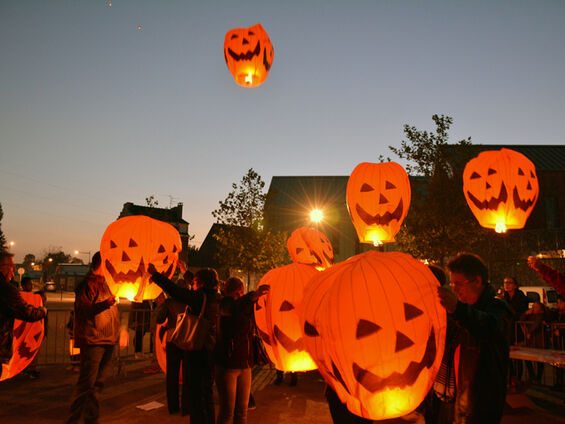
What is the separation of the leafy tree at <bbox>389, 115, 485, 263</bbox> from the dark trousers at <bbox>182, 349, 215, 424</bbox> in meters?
16.8

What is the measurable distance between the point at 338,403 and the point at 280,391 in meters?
4.64

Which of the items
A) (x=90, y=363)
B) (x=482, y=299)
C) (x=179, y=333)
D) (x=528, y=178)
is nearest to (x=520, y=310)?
(x=528, y=178)

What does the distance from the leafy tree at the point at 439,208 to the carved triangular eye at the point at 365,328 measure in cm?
1814

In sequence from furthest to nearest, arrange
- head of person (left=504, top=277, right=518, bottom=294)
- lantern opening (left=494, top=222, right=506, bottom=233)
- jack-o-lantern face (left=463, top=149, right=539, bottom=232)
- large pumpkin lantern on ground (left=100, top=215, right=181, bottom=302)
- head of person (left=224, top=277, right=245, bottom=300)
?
1. head of person (left=504, top=277, right=518, bottom=294)
2. jack-o-lantern face (left=463, top=149, right=539, bottom=232)
3. lantern opening (left=494, top=222, right=506, bottom=233)
4. head of person (left=224, top=277, right=245, bottom=300)
5. large pumpkin lantern on ground (left=100, top=215, right=181, bottom=302)

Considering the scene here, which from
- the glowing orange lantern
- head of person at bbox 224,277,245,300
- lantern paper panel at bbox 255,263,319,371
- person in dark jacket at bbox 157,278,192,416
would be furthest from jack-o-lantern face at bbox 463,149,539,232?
person in dark jacket at bbox 157,278,192,416

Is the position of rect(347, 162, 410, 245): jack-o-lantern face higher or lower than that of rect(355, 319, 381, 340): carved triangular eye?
higher

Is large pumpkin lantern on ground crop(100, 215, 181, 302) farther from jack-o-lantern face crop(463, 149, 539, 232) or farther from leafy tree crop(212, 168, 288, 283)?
leafy tree crop(212, 168, 288, 283)

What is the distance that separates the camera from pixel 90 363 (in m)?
4.66

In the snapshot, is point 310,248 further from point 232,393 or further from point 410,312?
point 410,312

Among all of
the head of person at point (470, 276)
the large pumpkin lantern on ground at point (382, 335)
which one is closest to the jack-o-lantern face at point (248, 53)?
the head of person at point (470, 276)

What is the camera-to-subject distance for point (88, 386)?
4609mm

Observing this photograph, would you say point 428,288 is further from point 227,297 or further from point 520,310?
point 520,310

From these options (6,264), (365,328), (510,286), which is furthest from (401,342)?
(510,286)

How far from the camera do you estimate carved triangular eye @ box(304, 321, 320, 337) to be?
259 cm
